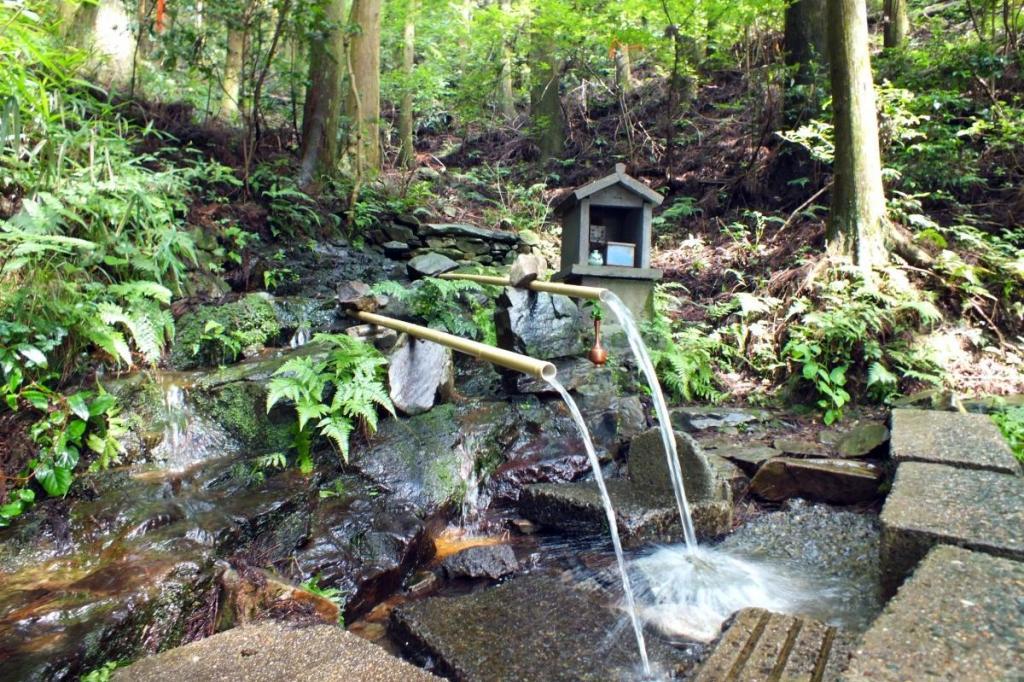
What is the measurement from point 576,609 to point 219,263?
5641 millimetres

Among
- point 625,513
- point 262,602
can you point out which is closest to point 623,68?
point 625,513

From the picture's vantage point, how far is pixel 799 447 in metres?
4.91

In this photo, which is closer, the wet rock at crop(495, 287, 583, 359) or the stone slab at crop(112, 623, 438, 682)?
the stone slab at crop(112, 623, 438, 682)

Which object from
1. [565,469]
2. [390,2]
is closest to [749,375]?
[565,469]

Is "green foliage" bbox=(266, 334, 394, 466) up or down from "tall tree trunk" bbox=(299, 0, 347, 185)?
down

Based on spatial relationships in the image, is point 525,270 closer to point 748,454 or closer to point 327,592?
point 748,454

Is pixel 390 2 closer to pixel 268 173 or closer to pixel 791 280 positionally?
pixel 268 173

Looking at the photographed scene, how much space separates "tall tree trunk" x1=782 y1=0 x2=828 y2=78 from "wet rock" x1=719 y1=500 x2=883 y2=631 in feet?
26.9

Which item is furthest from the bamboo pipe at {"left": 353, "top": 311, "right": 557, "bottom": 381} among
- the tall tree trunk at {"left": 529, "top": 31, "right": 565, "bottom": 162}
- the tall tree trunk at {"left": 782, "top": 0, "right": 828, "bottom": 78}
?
the tall tree trunk at {"left": 529, "top": 31, "right": 565, "bottom": 162}

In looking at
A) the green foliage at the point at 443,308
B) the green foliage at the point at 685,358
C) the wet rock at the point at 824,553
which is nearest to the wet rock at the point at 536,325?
the green foliage at the point at 443,308

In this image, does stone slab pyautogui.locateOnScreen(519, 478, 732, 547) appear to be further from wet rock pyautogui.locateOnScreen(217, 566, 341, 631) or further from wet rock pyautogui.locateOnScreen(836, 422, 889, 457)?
wet rock pyautogui.locateOnScreen(217, 566, 341, 631)

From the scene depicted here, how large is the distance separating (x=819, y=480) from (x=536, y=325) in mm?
2632

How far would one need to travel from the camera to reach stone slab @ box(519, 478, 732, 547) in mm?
3750

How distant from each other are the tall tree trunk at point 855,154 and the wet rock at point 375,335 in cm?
522
